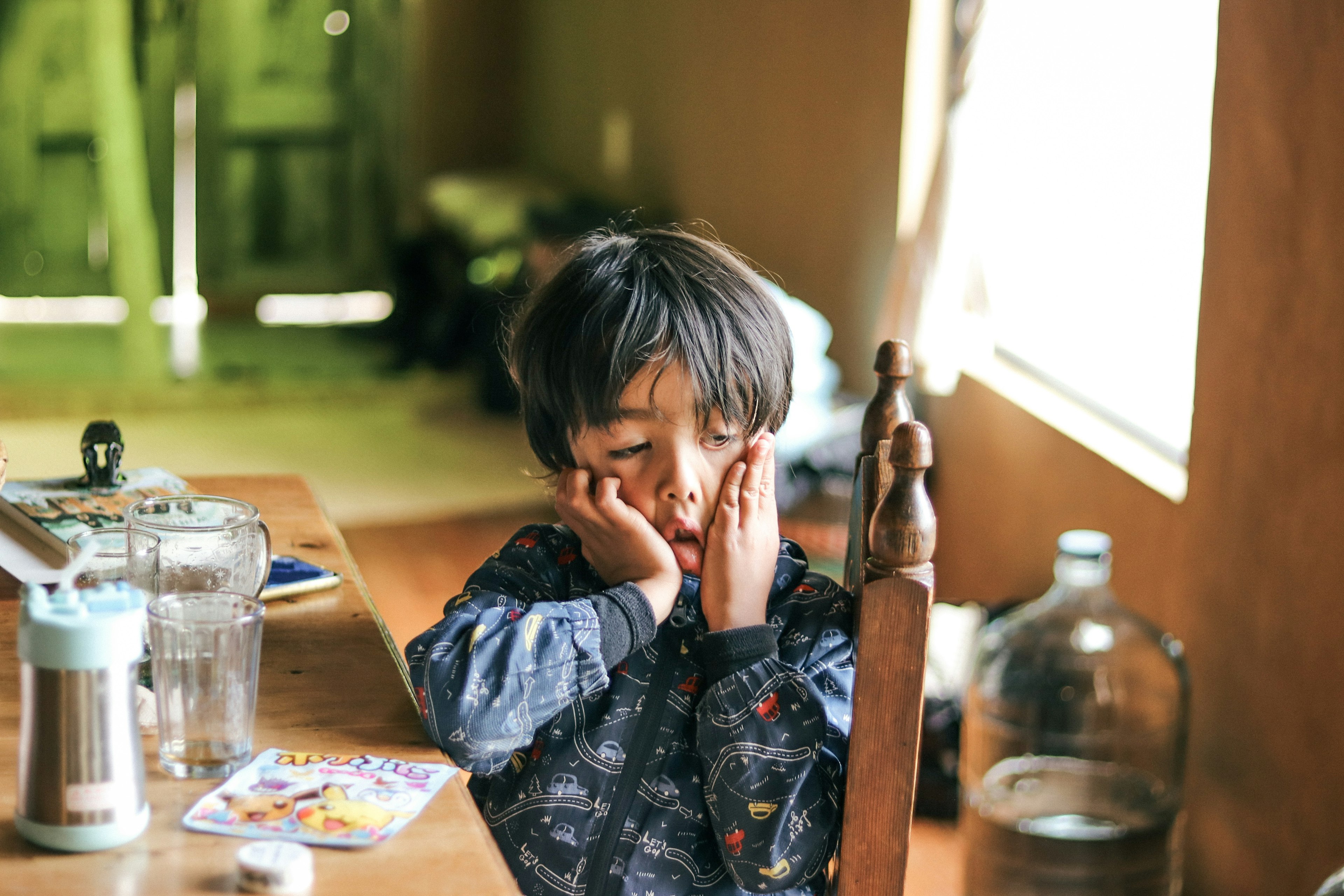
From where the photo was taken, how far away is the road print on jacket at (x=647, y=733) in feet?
3.34

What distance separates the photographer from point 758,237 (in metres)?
4.20

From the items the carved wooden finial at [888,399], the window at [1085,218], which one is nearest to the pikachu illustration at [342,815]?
the carved wooden finial at [888,399]

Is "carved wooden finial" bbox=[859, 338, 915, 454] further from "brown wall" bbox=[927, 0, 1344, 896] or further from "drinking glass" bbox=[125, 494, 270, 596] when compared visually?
"brown wall" bbox=[927, 0, 1344, 896]

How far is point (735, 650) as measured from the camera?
106cm

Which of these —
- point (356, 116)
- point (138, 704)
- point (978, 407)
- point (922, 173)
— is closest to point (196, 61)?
point (356, 116)

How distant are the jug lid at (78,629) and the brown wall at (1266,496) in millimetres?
1623

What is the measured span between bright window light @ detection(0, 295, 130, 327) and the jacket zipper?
5074mm

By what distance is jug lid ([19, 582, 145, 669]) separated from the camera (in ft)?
2.49

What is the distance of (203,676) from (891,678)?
1.47 ft

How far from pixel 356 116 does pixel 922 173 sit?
354 cm

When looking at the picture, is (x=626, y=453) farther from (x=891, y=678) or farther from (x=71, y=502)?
(x=71, y=502)

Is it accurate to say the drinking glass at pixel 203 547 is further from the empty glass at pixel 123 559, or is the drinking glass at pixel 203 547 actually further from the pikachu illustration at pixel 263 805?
the pikachu illustration at pixel 263 805

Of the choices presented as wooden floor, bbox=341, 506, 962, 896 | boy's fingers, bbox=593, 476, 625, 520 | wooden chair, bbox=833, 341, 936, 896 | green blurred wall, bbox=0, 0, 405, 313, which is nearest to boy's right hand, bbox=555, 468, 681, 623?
boy's fingers, bbox=593, 476, 625, 520

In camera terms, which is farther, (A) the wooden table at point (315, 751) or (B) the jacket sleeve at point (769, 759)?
(B) the jacket sleeve at point (769, 759)
